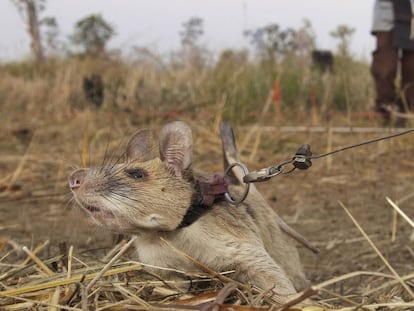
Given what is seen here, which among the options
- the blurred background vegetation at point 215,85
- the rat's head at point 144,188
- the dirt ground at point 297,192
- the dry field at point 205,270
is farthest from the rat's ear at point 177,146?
the blurred background vegetation at point 215,85

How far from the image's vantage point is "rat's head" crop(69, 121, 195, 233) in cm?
214

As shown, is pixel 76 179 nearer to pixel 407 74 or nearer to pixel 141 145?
pixel 141 145

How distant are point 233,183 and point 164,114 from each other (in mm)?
4718

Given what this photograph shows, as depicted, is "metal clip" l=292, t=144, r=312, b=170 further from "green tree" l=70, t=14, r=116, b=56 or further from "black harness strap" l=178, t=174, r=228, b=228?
"green tree" l=70, t=14, r=116, b=56

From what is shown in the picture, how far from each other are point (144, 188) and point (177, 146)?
230 millimetres

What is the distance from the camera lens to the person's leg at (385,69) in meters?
8.00

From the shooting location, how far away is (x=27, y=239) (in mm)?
4328

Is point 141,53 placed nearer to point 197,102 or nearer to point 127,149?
point 197,102

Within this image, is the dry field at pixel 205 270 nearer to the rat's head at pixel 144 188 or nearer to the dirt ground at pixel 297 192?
the dirt ground at pixel 297 192

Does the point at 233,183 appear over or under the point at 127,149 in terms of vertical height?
under

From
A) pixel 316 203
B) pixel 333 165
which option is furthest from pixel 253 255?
pixel 333 165

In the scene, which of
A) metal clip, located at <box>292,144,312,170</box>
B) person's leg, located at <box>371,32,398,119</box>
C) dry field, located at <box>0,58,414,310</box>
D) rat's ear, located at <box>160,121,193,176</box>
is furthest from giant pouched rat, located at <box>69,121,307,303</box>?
person's leg, located at <box>371,32,398,119</box>

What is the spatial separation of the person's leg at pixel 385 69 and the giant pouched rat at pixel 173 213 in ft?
19.6

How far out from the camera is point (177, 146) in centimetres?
239
